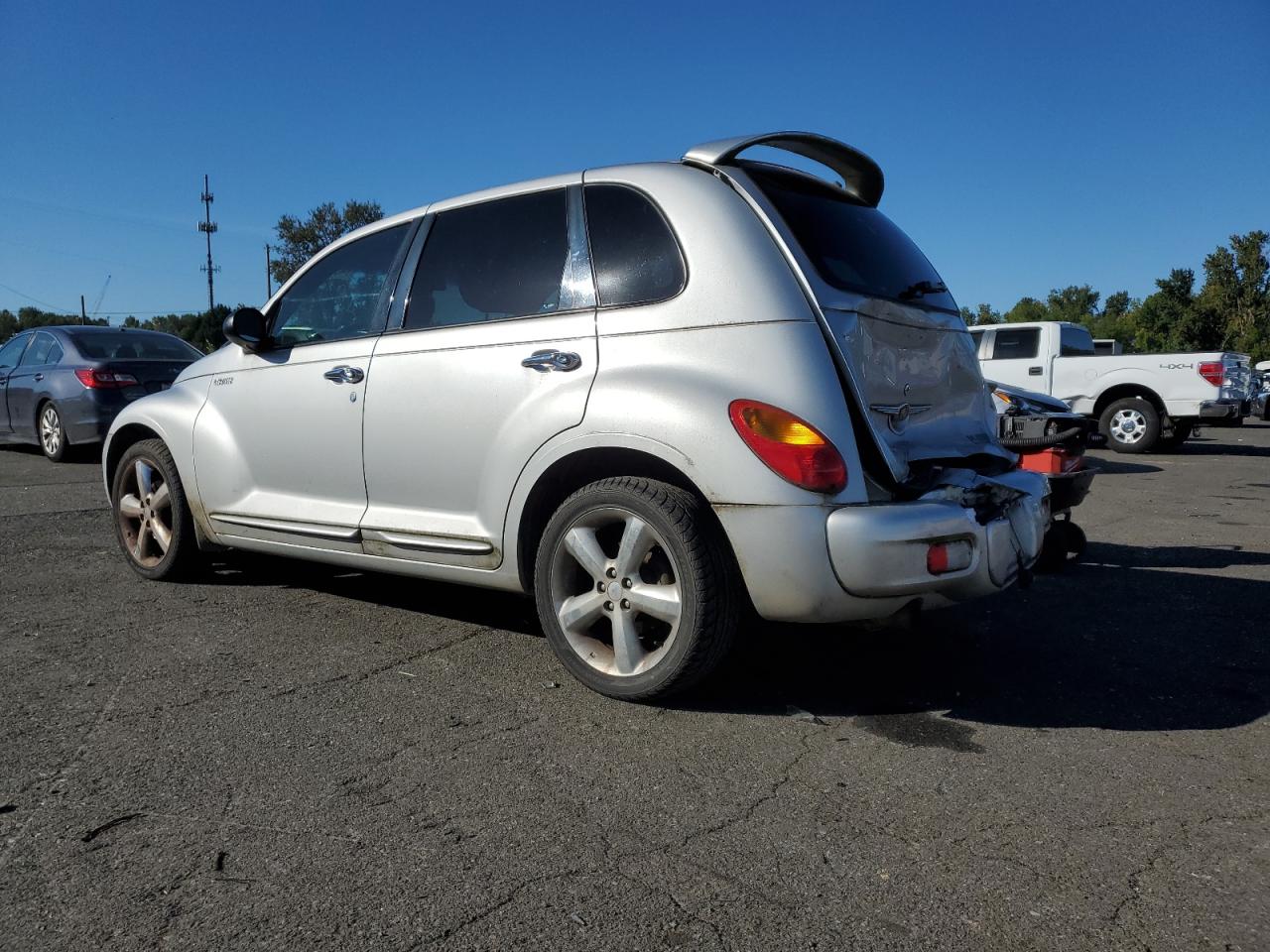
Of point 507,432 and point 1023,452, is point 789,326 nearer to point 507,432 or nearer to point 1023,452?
point 507,432

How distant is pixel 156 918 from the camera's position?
212 centimetres

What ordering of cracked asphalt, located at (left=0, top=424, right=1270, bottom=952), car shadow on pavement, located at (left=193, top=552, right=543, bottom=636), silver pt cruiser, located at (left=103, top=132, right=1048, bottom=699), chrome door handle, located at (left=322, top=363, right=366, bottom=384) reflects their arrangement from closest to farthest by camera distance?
cracked asphalt, located at (left=0, top=424, right=1270, bottom=952) → silver pt cruiser, located at (left=103, top=132, right=1048, bottom=699) → chrome door handle, located at (left=322, top=363, right=366, bottom=384) → car shadow on pavement, located at (left=193, top=552, right=543, bottom=636)


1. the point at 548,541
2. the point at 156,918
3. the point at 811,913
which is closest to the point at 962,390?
the point at 548,541

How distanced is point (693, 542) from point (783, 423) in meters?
0.46

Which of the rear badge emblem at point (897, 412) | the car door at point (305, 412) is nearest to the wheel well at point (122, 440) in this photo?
the car door at point (305, 412)

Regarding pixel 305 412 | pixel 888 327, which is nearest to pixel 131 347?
pixel 305 412

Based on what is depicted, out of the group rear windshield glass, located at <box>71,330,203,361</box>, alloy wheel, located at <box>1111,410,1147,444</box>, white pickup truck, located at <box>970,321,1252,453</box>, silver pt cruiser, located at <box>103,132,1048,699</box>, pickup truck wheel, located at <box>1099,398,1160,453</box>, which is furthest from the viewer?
alloy wheel, located at <box>1111,410,1147,444</box>

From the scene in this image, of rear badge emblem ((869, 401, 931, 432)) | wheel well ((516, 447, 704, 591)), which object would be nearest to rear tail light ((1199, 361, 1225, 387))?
rear badge emblem ((869, 401, 931, 432))

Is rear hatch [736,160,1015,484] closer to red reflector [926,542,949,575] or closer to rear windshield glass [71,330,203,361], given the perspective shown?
red reflector [926,542,949,575]

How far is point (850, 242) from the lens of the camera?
3756mm

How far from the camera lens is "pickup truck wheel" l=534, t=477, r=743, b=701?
3.19 meters

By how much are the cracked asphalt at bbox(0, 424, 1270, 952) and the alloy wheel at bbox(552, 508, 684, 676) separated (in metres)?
0.20

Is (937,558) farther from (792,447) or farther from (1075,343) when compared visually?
(1075,343)

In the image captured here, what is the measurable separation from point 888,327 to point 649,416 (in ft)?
3.09
